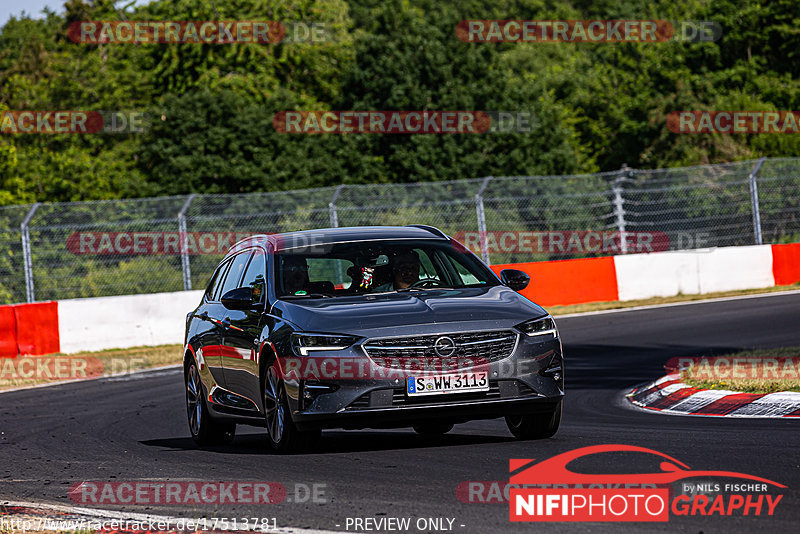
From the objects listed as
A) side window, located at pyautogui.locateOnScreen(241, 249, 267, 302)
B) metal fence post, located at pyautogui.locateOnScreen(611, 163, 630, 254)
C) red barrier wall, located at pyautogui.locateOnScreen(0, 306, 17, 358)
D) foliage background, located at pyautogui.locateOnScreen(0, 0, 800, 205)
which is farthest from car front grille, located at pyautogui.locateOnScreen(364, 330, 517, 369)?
foliage background, located at pyautogui.locateOnScreen(0, 0, 800, 205)

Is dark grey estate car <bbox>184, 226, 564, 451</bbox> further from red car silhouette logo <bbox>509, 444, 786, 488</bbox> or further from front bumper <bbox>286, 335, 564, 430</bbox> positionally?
red car silhouette logo <bbox>509, 444, 786, 488</bbox>

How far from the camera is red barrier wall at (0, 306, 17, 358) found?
18.7 metres

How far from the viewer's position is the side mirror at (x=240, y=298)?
27.3 ft

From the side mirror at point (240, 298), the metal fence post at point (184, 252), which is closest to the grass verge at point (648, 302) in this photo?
the metal fence post at point (184, 252)

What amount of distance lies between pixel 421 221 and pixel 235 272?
13891 mm

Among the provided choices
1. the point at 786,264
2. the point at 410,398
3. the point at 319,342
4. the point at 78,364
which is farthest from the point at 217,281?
the point at 786,264

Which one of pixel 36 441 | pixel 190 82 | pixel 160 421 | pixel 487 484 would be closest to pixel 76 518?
pixel 487 484

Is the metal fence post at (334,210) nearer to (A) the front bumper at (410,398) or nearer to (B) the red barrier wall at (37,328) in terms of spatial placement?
(B) the red barrier wall at (37,328)

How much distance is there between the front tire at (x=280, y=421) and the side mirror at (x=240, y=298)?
551 millimetres

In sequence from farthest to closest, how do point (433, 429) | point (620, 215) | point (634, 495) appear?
point (620, 215), point (433, 429), point (634, 495)

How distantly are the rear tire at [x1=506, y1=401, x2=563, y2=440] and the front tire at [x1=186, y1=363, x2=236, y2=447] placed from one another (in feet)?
8.21

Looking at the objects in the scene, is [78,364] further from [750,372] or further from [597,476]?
[597,476]

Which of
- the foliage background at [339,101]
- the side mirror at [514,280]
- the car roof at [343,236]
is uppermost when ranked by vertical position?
the foliage background at [339,101]

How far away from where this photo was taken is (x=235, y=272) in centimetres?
963
